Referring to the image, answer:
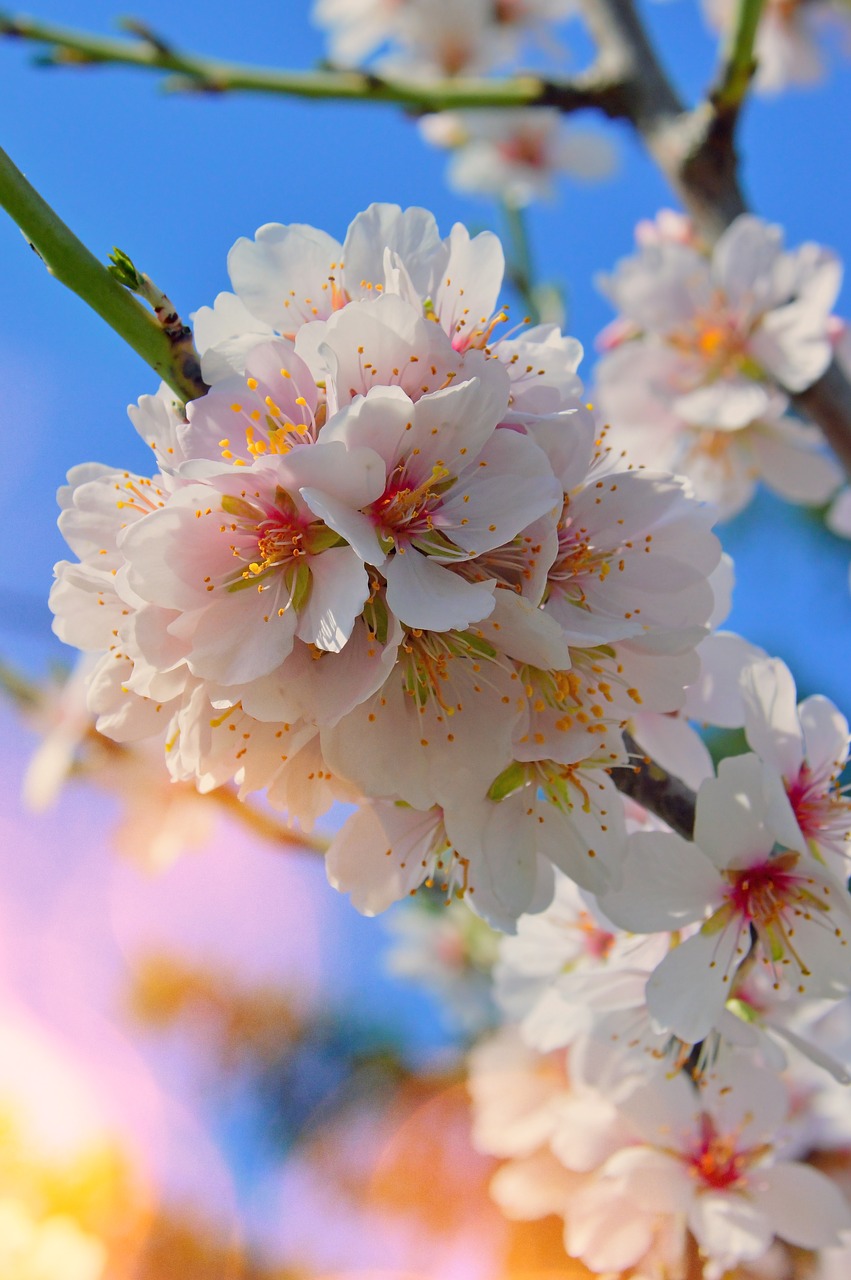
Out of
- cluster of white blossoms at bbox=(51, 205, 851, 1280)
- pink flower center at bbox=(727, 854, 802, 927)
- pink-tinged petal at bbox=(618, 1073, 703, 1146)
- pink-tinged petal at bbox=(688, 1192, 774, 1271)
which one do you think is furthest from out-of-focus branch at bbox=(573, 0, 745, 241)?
pink-tinged petal at bbox=(688, 1192, 774, 1271)

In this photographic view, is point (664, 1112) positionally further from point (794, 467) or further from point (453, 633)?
point (794, 467)

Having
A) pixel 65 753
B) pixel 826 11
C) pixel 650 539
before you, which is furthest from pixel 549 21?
pixel 650 539

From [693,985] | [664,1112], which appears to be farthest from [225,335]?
[664,1112]

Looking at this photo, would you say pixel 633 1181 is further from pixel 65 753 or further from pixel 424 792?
pixel 65 753

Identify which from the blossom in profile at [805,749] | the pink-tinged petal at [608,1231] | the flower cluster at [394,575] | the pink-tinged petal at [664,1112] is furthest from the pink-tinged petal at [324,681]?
the pink-tinged petal at [608,1231]

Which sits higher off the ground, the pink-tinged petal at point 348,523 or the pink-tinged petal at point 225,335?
the pink-tinged petal at point 225,335

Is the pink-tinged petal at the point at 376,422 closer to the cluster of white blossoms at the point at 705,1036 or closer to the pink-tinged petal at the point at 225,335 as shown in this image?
the pink-tinged petal at the point at 225,335

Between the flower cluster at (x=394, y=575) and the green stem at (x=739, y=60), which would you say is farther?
the green stem at (x=739, y=60)
